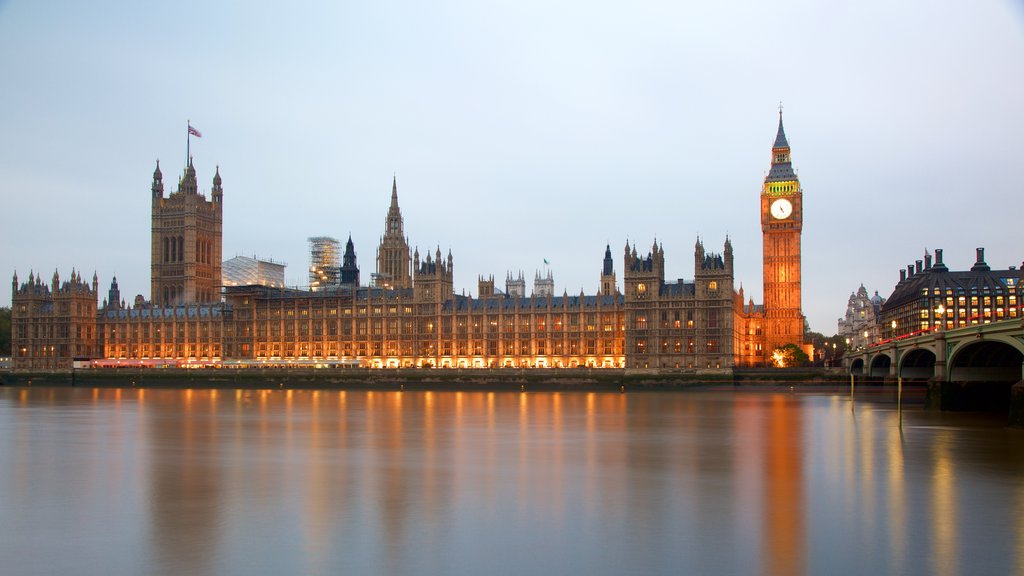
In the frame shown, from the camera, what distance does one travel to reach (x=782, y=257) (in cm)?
13138

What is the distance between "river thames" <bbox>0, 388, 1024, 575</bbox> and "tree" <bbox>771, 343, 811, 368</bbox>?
62.8 meters

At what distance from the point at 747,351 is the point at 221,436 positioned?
9573cm

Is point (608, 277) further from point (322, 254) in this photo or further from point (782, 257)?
point (322, 254)

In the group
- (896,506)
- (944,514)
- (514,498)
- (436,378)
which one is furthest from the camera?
(436,378)

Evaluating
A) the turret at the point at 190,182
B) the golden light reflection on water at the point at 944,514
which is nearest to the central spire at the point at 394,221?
the turret at the point at 190,182

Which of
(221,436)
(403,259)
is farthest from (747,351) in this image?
(221,436)

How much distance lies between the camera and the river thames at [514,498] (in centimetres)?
1983

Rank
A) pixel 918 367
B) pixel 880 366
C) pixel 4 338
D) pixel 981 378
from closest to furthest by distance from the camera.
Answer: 1. pixel 981 378
2. pixel 918 367
3. pixel 880 366
4. pixel 4 338

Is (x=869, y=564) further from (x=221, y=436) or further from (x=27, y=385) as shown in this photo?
(x=27, y=385)

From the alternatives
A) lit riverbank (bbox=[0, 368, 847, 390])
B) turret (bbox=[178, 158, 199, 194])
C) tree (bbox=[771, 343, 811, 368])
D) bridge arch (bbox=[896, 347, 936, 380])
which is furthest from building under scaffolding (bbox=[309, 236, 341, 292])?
bridge arch (bbox=[896, 347, 936, 380])

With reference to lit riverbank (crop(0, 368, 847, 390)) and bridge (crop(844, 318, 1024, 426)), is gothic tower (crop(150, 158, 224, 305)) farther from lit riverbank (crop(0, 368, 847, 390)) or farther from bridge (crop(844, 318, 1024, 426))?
bridge (crop(844, 318, 1024, 426))

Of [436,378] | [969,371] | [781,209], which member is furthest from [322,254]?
[969,371]

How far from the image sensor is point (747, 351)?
127938mm

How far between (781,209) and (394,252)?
75.6 meters
